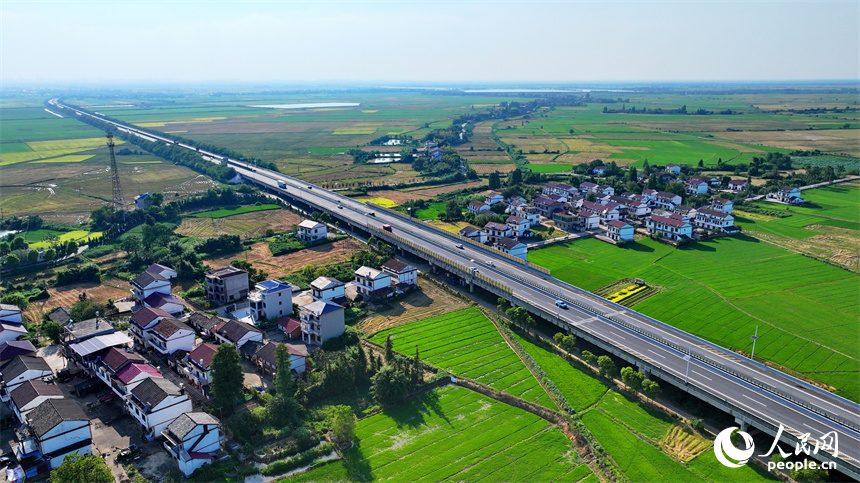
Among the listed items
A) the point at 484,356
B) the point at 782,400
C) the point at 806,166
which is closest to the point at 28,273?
Result: the point at 484,356

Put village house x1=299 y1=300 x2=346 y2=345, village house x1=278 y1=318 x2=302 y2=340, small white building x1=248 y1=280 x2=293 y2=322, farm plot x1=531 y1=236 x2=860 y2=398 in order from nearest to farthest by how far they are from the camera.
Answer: farm plot x1=531 y1=236 x2=860 y2=398 < village house x1=299 y1=300 x2=346 y2=345 < village house x1=278 y1=318 x2=302 y2=340 < small white building x1=248 y1=280 x2=293 y2=322

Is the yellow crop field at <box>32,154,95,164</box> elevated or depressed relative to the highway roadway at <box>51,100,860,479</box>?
elevated

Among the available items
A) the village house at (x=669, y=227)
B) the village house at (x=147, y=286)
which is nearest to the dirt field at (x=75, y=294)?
the village house at (x=147, y=286)

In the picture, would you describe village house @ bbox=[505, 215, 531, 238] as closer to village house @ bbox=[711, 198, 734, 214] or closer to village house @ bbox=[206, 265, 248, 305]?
village house @ bbox=[711, 198, 734, 214]

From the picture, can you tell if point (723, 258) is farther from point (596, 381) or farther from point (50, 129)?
point (50, 129)

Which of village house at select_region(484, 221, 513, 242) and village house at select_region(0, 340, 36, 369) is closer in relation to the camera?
village house at select_region(0, 340, 36, 369)

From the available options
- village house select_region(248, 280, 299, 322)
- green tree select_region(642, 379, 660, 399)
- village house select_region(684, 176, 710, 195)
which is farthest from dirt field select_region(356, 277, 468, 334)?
village house select_region(684, 176, 710, 195)

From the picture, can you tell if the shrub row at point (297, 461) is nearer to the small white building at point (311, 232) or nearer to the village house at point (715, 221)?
the small white building at point (311, 232)
